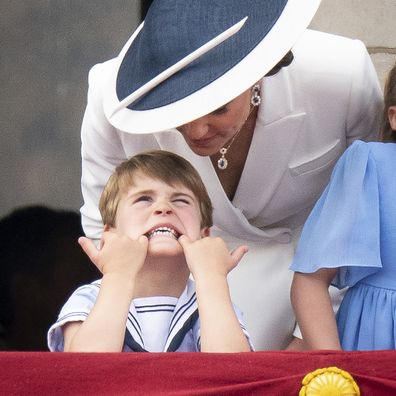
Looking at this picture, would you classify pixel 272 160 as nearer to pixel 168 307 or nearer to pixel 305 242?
pixel 305 242

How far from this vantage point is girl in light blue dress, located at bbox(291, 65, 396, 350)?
2248 millimetres

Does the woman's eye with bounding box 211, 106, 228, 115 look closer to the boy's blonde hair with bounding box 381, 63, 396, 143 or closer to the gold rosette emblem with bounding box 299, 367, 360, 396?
the boy's blonde hair with bounding box 381, 63, 396, 143

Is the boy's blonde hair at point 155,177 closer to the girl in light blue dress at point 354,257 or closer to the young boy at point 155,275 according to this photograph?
the young boy at point 155,275

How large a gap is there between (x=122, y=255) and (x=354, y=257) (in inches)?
15.6

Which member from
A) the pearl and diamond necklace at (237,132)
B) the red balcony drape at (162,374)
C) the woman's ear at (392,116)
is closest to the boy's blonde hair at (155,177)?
the pearl and diamond necklace at (237,132)

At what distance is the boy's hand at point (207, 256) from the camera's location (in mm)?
2131

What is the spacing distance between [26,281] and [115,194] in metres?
1.48

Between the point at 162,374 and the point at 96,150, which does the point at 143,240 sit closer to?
the point at 162,374

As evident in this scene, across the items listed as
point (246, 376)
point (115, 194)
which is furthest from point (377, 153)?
point (246, 376)

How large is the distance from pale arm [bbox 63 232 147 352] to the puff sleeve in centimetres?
32

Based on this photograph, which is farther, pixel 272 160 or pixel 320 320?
pixel 272 160

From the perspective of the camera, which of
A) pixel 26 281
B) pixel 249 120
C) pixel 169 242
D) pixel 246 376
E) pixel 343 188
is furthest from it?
pixel 26 281

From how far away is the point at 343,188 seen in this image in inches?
91.2

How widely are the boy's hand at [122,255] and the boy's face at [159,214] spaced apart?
0.09 ft
